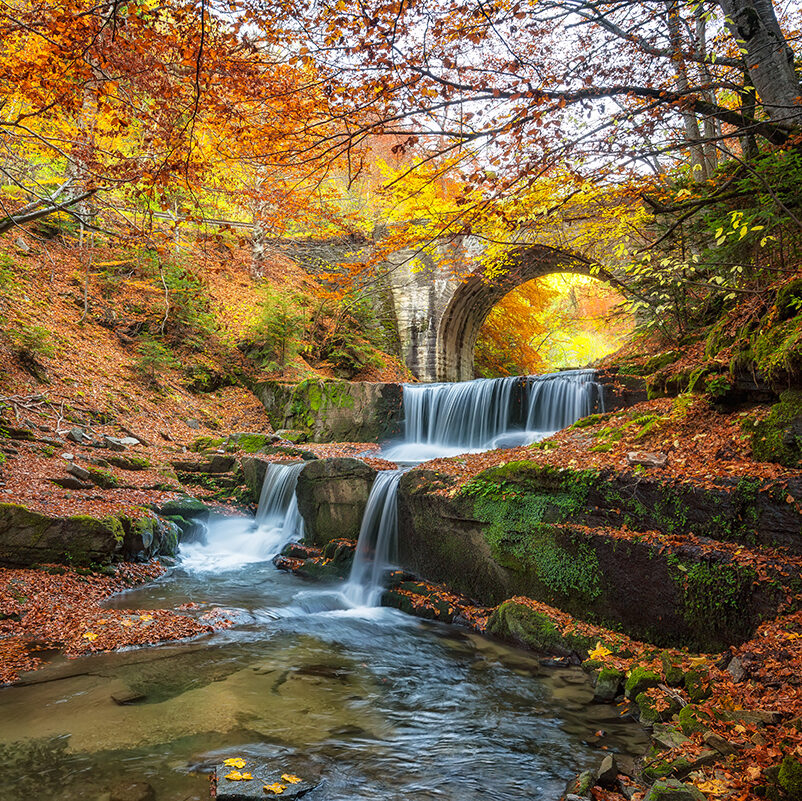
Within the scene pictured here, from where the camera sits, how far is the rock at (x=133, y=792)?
8.18ft

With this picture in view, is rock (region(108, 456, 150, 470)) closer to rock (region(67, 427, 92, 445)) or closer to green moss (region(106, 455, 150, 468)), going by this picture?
green moss (region(106, 455, 150, 468))

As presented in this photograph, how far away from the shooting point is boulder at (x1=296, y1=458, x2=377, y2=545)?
7445 mm

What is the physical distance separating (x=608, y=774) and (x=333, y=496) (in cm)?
544

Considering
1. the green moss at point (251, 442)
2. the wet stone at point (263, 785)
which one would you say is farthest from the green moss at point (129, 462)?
the wet stone at point (263, 785)

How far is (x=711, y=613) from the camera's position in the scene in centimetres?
379

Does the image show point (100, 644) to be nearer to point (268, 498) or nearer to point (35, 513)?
point (35, 513)

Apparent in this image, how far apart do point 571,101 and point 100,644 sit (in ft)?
18.3

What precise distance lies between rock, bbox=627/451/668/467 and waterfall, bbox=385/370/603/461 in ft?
15.8

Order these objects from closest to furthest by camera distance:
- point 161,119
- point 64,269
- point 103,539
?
point 161,119 → point 103,539 → point 64,269

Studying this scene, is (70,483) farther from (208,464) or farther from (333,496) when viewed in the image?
(333,496)

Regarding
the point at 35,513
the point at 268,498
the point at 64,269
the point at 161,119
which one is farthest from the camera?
the point at 64,269

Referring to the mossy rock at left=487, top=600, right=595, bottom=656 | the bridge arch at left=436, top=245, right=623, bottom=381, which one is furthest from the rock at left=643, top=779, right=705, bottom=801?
the bridge arch at left=436, top=245, right=623, bottom=381

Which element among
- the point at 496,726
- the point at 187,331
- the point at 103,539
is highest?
the point at 187,331

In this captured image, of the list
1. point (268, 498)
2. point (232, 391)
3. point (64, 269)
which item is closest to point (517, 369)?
point (232, 391)
